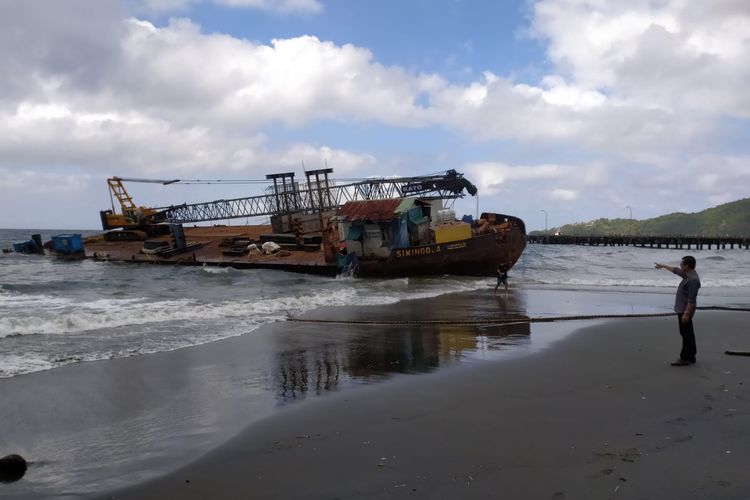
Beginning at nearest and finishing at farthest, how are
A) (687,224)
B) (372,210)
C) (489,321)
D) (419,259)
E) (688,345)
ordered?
1. (688,345)
2. (489,321)
3. (419,259)
4. (372,210)
5. (687,224)

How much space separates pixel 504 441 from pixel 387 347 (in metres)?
5.02

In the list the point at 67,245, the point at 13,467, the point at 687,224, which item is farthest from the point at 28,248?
the point at 687,224

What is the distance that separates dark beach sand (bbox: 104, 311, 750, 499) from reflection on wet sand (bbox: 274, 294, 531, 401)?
2.26 feet

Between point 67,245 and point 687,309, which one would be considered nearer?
point 687,309

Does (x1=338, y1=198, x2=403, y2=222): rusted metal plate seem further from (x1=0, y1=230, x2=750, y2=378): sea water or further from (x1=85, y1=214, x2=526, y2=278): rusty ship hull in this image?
(x1=0, y1=230, x2=750, y2=378): sea water

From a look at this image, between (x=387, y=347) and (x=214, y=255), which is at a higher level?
(x=214, y=255)

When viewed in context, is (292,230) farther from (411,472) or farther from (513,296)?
(411,472)

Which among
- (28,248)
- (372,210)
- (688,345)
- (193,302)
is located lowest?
(688,345)

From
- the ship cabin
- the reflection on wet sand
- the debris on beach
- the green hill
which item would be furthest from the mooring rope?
the green hill

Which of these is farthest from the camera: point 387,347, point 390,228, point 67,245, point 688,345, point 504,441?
point 67,245

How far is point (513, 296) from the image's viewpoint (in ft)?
62.5

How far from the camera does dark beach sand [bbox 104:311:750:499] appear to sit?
4.00m

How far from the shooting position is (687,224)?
561 ft

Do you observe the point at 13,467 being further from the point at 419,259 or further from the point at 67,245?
the point at 67,245
